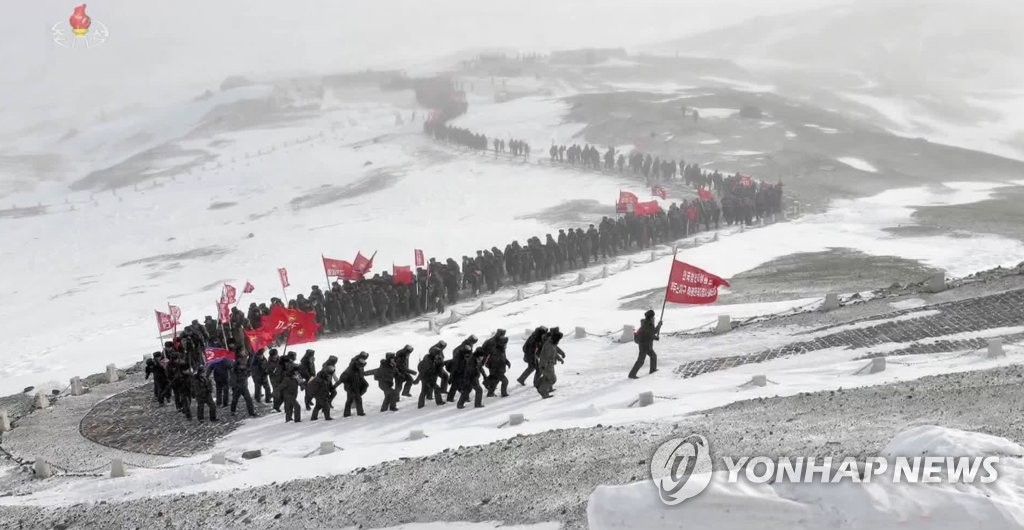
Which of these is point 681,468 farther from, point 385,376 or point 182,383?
point 182,383

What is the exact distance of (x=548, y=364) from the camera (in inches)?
577

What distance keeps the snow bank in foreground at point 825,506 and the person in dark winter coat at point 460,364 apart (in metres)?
8.12

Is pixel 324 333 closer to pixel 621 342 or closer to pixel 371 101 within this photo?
pixel 621 342

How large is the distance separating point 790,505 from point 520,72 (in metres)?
96.2

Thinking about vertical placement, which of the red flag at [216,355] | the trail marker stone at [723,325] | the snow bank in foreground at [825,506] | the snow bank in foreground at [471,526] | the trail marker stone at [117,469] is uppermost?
the snow bank in foreground at [825,506]

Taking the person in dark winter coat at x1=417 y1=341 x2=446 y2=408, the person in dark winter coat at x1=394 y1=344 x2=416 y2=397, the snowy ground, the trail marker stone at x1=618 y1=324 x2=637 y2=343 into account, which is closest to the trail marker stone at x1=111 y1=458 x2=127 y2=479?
the snowy ground

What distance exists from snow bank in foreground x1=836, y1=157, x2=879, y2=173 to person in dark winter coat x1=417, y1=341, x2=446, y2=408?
38.2 m

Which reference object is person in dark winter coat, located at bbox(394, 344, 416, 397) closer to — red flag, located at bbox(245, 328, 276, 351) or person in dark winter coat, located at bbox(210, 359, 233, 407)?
red flag, located at bbox(245, 328, 276, 351)

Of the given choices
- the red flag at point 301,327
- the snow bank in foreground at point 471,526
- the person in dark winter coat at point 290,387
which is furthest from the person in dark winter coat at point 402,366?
the snow bank in foreground at point 471,526

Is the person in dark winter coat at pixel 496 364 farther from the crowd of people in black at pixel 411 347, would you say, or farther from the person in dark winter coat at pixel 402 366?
the person in dark winter coat at pixel 402 366

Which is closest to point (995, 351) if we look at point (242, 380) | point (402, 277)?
point (242, 380)

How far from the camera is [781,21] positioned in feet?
489

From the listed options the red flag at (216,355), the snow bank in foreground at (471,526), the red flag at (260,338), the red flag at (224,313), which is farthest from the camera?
the red flag at (224,313)

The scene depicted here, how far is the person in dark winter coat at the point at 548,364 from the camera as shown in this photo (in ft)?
47.8
